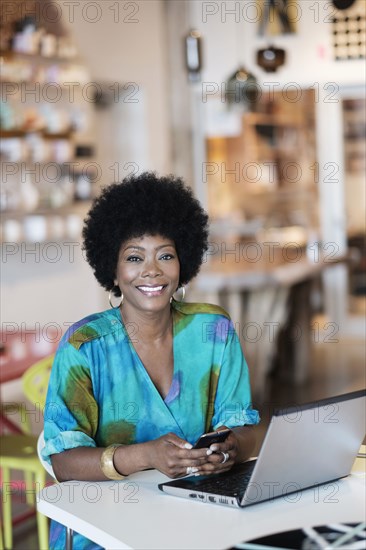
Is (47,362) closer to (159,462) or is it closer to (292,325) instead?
(159,462)

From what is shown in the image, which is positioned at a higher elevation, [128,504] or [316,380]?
[128,504]

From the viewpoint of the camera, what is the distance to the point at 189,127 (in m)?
7.55

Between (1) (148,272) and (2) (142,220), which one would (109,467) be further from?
(2) (142,220)

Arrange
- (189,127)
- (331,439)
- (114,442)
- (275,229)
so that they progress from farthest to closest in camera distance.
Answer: (275,229) < (189,127) < (114,442) < (331,439)

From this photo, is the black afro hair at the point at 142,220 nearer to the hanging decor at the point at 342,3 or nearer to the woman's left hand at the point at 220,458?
the woman's left hand at the point at 220,458

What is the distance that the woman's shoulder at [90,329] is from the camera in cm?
206

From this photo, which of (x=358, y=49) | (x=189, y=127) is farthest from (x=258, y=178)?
(x=358, y=49)

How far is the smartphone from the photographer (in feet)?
6.03

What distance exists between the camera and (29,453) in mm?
3207

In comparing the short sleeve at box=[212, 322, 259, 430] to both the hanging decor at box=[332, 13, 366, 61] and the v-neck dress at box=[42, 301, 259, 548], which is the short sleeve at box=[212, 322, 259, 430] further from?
the hanging decor at box=[332, 13, 366, 61]

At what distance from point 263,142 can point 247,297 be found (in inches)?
150

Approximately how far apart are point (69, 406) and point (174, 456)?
1.04ft

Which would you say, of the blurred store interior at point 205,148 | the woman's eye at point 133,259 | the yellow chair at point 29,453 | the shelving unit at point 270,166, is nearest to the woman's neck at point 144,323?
the woman's eye at point 133,259

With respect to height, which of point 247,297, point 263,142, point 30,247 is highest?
point 263,142
